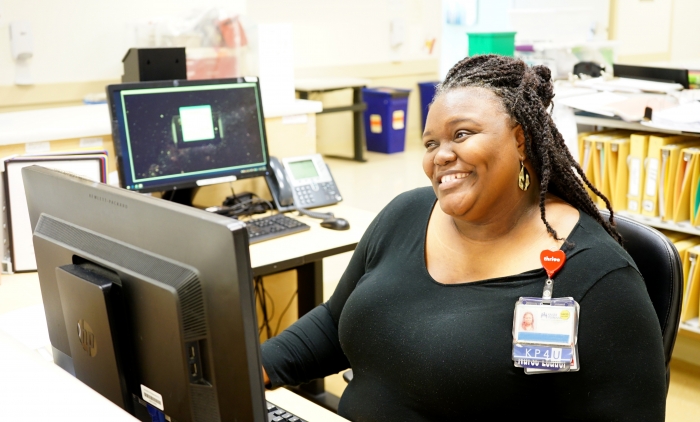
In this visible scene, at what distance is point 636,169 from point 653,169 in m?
0.07

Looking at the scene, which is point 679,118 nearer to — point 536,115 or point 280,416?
point 536,115

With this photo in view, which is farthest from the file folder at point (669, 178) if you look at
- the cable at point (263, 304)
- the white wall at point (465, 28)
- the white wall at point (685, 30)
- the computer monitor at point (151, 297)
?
the white wall at point (685, 30)

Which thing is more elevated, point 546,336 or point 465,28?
point 465,28

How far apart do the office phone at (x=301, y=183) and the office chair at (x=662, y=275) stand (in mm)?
1420

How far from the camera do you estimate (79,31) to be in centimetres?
461

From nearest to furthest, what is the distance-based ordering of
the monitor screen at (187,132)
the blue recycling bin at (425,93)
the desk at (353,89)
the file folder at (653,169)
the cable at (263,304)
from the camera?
1. the monitor screen at (187,132)
2. the file folder at (653,169)
3. the cable at (263,304)
4. the desk at (353,89)
5. the blue recycling bin at (425,93)

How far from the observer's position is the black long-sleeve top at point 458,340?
3.72ft

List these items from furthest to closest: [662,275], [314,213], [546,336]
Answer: [314,213], [662,275], [546,336]

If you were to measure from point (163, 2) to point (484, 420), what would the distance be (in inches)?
166

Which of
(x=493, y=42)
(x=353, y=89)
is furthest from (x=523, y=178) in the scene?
(x=353, y=89)

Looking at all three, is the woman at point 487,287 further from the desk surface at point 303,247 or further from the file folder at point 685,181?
the file folder at point 685,181

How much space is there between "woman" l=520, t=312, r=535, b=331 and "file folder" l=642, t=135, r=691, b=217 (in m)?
1.86

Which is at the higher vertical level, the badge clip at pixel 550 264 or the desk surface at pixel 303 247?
the badge clip at pixel 550 264

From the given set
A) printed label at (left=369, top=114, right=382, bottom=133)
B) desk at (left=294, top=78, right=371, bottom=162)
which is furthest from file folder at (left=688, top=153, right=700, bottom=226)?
printed label at (left=369, top=114, right=382, bottom=133)
